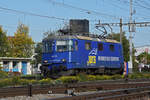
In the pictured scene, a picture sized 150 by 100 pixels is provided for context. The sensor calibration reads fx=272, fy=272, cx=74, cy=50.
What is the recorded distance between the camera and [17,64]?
41.0 m

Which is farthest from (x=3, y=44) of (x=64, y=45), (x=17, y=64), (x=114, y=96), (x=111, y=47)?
(x=114, y=96)

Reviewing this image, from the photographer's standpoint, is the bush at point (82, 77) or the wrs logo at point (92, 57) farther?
the wrs logo at point (92, 57)

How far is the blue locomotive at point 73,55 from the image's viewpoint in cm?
2105

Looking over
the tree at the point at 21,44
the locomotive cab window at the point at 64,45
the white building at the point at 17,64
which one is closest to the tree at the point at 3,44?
the tree at the point at 21,44

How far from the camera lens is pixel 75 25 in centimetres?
2720

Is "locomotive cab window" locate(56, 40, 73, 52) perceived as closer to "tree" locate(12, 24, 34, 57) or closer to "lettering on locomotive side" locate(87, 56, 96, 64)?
"lettering on locomotive side" locate(87, 56, 96, 64)

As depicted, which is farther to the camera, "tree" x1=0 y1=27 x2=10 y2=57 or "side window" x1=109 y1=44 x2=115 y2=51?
"tree" x1=0 y1=27 x2=10 y2=57

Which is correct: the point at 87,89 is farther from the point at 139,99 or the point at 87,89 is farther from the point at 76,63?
the point at 76,63

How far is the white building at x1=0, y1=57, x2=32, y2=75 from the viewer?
39219 millimetres

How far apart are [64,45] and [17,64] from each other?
21.3m

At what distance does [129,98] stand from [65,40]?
451 inches

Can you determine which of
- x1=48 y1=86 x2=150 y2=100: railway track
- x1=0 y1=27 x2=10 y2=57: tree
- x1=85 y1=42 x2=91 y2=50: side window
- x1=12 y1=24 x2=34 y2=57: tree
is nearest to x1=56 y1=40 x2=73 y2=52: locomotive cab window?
x1=85 y1=42 x2=91 y2=50: side window

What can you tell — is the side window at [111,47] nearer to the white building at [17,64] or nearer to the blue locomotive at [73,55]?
the blue locomotive at [73,55]

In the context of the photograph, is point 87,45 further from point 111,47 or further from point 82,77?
point 111,47
